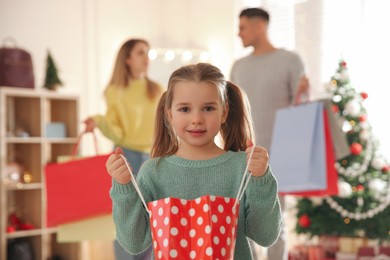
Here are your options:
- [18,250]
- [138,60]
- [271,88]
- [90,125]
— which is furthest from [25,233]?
[271,88]

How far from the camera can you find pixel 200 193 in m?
1.74

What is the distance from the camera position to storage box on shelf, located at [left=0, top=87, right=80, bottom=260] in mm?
5426

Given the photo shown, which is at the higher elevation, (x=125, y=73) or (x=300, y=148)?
(x=125, y=73)

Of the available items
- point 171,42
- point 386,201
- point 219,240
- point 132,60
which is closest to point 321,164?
point 132,60

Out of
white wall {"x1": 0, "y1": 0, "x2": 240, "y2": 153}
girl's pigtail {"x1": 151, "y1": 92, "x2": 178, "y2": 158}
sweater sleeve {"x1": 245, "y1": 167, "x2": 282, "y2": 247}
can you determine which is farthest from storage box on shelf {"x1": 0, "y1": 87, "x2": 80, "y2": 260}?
sweater sleeve {"x1": 245, "y1": 167, "x2": 282, "y2": 247}

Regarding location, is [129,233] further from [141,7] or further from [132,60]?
[141,7]

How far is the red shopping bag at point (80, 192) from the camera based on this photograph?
9.37ft

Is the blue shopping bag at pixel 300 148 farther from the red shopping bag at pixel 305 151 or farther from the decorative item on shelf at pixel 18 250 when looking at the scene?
Answer: the decorative item on shelf at pixel 18 250

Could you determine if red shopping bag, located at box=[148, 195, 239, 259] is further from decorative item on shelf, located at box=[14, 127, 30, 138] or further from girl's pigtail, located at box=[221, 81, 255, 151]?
decorative item on shelf, located at box=[14, 127, 30, 138]

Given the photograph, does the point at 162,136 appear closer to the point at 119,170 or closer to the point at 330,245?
the point at 119,170

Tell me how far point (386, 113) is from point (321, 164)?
2075mm

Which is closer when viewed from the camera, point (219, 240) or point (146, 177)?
point (219, 240)

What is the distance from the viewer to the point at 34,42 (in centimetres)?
590

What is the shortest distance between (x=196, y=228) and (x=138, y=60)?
2408 millimetres
